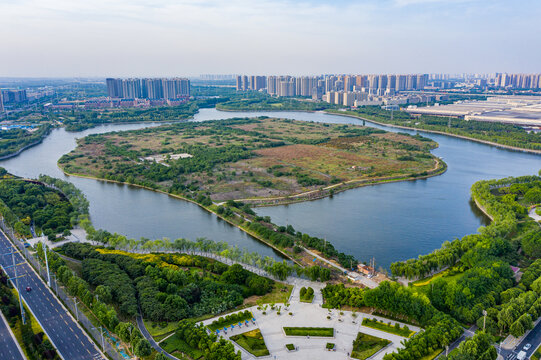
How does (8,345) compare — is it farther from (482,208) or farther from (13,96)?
(13,96)

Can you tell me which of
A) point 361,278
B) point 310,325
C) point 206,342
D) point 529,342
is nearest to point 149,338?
point 206,342

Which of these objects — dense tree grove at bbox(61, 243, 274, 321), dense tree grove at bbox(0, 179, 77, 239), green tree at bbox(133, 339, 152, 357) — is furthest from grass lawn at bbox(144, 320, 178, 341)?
dense tree grove at bbox(0, 179, 77, 239)

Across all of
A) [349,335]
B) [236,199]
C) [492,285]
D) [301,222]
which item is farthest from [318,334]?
[236,199]

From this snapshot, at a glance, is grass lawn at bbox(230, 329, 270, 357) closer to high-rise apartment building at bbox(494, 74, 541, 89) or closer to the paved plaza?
the paved plaza

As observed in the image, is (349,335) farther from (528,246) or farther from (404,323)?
(528,246)

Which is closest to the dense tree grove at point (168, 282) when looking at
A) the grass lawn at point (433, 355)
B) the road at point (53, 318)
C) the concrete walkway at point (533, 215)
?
the road at point (53, 318)

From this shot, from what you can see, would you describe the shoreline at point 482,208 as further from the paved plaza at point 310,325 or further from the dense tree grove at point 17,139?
the dense tree grove at point 17,139

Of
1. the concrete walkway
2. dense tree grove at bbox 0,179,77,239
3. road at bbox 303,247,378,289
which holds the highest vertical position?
dense tree grove at bbox 0,179,77,239
